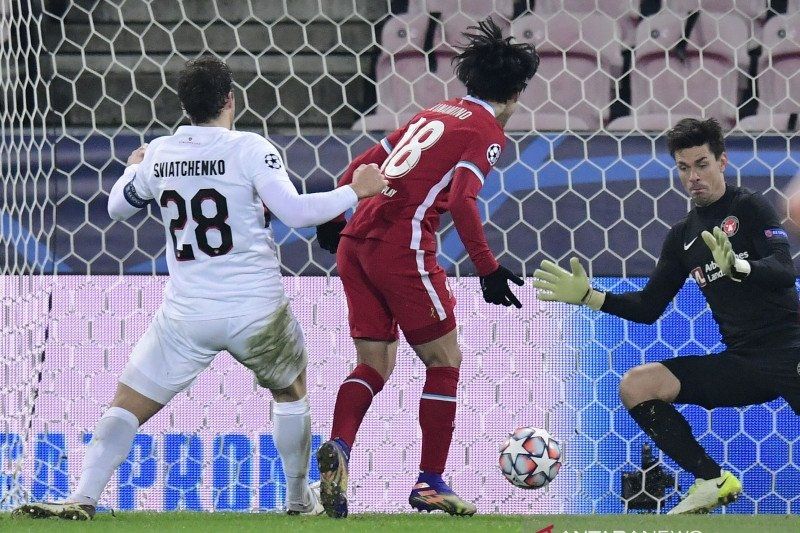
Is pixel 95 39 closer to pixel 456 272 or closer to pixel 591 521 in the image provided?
pixel 456 272

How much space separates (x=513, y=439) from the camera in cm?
401

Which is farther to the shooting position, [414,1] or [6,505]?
[414,1]

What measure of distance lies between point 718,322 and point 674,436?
0.45 m

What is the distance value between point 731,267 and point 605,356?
915 mm

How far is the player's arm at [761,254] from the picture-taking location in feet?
12.4

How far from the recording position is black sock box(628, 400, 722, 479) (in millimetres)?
4055

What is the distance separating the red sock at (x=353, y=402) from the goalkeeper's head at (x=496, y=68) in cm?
93

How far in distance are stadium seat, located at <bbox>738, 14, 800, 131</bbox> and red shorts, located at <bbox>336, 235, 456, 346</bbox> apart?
2.23m

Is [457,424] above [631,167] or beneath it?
beneath

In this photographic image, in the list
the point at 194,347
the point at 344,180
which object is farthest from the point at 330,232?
the point at 194,347

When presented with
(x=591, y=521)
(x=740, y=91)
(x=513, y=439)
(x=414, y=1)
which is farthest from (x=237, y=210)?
(x=740, y=91)

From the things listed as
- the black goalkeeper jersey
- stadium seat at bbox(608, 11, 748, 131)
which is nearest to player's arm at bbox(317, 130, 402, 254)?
the black goalkeeper jersey

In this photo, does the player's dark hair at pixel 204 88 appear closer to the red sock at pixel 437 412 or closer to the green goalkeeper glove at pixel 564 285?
the red sock at pixel 437 412

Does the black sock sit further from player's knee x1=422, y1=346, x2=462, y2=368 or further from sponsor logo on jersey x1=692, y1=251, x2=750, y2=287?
player's knee x1=422, y1=346, x2=462, y2=368
